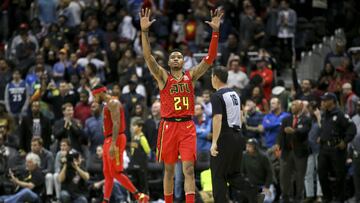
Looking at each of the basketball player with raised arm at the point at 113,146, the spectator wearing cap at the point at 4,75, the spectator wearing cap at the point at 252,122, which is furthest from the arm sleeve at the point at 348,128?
the spectator wearing cap at the point at 4,75

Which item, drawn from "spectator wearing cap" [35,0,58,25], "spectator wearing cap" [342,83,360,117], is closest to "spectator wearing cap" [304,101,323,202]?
"spectator wearing cap" [342,83,360,117]

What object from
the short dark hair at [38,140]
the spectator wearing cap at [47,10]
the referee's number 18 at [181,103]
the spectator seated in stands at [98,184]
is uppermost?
the spectator wearing cap at [47,10]

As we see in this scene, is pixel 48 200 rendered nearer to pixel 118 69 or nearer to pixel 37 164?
pixel 37 164

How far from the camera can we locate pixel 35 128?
21.8 metres

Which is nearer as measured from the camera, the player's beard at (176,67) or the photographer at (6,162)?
the player's beard at (176,67)

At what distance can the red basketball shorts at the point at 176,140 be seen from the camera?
45.8 ft

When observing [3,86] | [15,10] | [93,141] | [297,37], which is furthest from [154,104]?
[15,10]

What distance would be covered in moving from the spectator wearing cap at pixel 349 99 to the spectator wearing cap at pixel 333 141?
2.13 meters

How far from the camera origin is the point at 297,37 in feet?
86.8

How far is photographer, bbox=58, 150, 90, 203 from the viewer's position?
1916 cm

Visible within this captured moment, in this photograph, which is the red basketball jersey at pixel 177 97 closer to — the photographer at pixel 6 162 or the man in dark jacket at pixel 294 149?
the man in dark jacket at pixel 294 149

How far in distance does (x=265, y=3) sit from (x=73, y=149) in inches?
366

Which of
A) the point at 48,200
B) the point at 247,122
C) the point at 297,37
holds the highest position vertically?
the point at 297,37

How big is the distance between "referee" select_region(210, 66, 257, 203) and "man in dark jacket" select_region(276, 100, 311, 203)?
5715 millimetres
